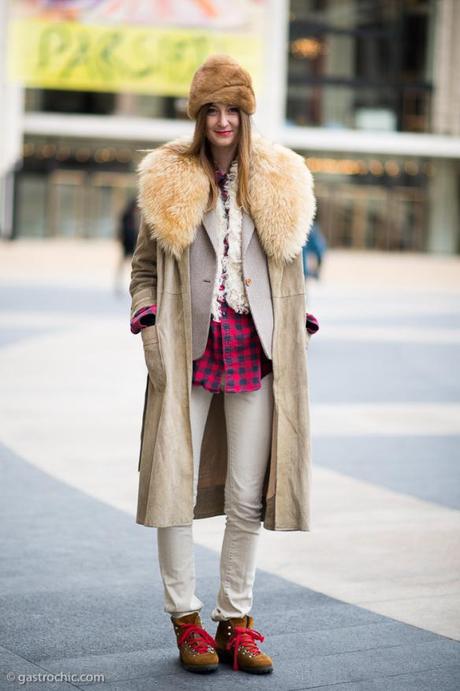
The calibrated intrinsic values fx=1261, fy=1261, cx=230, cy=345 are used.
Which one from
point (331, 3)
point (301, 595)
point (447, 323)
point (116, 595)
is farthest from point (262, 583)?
point (331, 3)

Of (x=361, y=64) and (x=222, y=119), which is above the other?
(x=361, y=64)

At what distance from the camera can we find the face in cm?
431

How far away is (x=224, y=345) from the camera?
429 centimetres

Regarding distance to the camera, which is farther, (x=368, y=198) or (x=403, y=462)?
(x=368, y=198)

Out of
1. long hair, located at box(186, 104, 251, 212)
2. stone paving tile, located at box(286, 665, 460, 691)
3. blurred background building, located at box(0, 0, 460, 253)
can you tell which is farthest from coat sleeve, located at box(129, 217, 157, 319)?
blurred background building, located at box(0, 0, 460, 253)

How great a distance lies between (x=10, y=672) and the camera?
420 cm

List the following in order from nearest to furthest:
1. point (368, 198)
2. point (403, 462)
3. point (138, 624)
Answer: point (138, 624)
point (403, 462)
point (368, 198)

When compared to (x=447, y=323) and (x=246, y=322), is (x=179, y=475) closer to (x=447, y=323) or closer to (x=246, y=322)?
(x=246, y=322)

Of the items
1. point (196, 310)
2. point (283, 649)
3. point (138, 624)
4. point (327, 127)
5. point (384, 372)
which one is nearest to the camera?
point (196, 310)

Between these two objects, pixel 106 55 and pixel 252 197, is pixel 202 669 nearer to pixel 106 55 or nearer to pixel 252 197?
pixel 252 197

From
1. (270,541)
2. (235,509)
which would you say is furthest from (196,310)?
(270,541)

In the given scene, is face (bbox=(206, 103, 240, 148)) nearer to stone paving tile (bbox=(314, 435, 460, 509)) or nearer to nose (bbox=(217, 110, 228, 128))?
nose (bbox=(217, 110, 228, 128))

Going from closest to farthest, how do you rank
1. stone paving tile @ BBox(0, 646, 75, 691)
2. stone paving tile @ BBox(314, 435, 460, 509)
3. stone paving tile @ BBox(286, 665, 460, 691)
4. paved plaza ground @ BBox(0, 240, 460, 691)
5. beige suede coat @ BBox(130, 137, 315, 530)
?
stone paving tile @ BBox(0, 646, 75, 691) → stone paving tile @ BBox(286, 665, 460, 691) → beige suede coat @ BBox(130, 137, 315, 530) → paved plaza ground @ BBox(0, 240, 460, 691) → stone paving tile @ BBox(314, 435, 460, 509)

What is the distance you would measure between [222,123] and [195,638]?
1.77 metres
